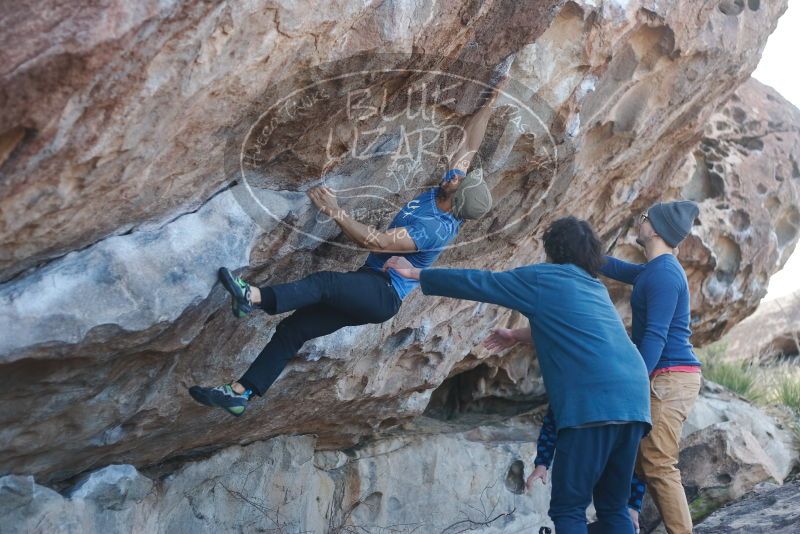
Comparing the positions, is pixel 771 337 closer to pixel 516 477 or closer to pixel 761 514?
pixel 516 477

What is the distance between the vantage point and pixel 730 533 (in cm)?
564

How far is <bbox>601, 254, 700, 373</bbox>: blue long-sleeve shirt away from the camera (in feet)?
14.8

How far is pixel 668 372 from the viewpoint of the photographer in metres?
4.78

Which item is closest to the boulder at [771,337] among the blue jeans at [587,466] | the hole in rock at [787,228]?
the hole in rock at [787,228]

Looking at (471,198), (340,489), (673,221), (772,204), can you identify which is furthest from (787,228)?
(471,198)

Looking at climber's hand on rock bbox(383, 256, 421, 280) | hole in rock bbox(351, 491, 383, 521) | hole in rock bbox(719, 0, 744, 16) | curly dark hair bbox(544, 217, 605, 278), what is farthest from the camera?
hole in rock bbox(351, 491, 383, 521)

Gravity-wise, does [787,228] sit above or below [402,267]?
below

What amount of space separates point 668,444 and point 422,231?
169 cm

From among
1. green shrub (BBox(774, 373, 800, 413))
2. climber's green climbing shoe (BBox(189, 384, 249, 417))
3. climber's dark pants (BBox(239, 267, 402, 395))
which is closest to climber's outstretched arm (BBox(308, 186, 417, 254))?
climber's dark pants (BBox(239, 267, 402, 395))

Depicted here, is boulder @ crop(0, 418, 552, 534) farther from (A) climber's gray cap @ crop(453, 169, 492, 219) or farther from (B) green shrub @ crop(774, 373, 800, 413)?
(B) green shrub @ crop(774, 373, 800, 413)

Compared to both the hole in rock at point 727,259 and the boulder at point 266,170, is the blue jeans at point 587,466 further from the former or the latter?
the hole in rock at point 727,259

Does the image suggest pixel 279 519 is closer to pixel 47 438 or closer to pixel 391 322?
pixel 391 322

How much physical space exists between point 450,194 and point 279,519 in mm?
2737

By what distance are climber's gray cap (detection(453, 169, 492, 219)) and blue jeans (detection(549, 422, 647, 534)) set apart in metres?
1.18
